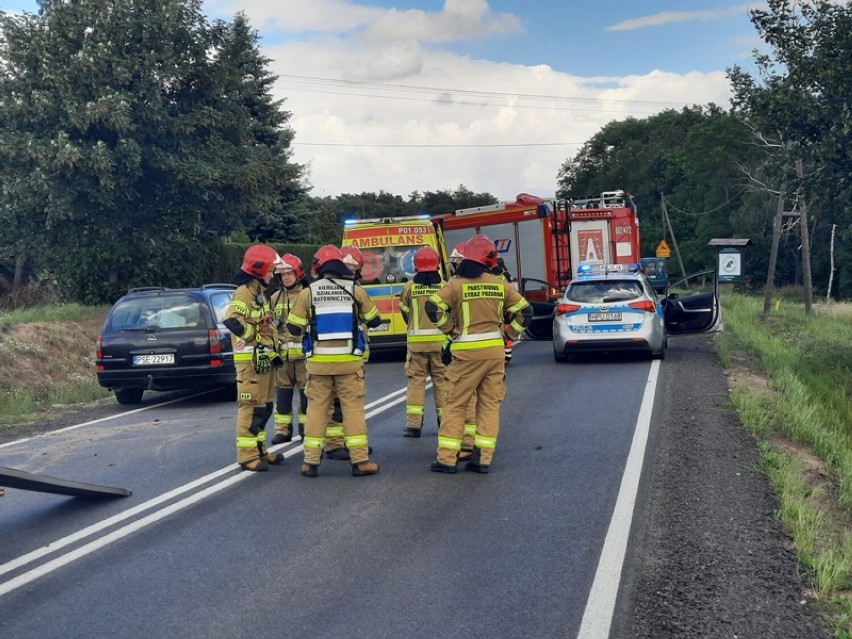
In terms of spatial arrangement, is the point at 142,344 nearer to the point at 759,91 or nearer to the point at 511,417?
the point at 511,417

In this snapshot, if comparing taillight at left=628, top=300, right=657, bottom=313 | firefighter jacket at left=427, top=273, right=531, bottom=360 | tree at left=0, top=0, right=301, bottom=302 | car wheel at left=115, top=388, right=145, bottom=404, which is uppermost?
tree at left=0, top=0, right=301, bottom=302

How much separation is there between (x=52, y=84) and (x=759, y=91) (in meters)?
15.0

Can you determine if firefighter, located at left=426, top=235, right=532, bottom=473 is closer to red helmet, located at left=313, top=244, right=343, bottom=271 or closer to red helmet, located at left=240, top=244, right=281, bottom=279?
red helmet, located at left=313, top=244, right=343, bottom=271

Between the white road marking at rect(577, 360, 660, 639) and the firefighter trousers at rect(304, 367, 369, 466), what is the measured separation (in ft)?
7.04

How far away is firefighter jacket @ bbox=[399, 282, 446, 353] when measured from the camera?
32.3ft

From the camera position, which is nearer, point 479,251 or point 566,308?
point 479,251

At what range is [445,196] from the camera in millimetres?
79188

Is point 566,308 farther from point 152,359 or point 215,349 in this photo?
point 152,359

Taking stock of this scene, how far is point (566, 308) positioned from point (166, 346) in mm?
6613

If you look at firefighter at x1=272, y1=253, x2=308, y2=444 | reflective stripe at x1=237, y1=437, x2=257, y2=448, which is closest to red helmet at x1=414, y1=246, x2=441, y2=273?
firefighter at x1=272, y1=253, x2=308, y2=444

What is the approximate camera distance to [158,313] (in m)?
12.8

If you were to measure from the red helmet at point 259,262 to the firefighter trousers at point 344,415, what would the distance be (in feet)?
3.50

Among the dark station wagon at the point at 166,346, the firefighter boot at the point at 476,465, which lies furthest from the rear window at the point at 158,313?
the firefighter boot at the point at 476,465

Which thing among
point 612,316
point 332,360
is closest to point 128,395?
point 332,360
